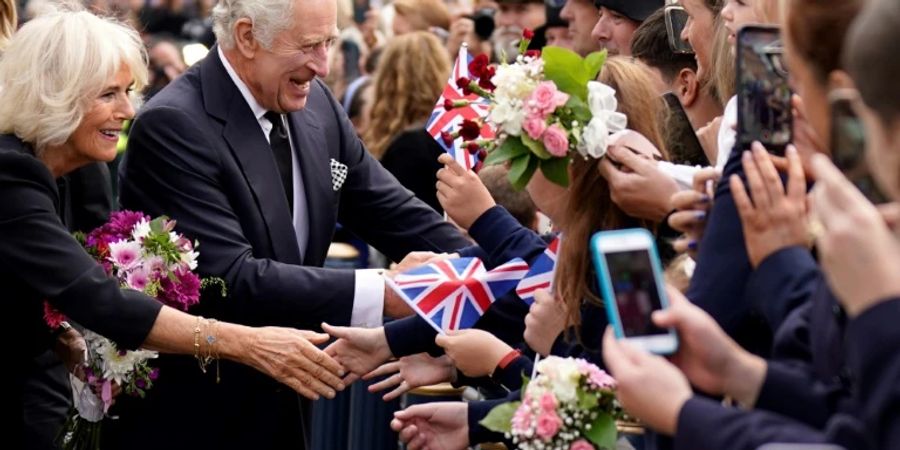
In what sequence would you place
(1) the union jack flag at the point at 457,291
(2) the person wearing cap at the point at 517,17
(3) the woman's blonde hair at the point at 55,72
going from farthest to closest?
(2) the person wearing cap at the point at 517,17 → (3) the woman's blonde hair at the point at 55,72 → (1) the union jack flag at the point at 457,291

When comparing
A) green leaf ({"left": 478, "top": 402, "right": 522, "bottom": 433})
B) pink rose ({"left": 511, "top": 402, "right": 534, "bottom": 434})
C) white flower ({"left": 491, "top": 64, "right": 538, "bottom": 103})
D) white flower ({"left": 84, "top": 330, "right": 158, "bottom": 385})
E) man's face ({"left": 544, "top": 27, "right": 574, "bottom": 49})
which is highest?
white flower ({"left": 491, "top": 64, "right": 538, "bottom": 103})

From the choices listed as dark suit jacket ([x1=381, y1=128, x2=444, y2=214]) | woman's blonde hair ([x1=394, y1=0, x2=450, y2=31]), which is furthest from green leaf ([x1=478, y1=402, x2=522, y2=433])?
woman's blonde hair ([x1=394, y1=0, x2=450, y2=31])

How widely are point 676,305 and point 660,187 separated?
102 cm

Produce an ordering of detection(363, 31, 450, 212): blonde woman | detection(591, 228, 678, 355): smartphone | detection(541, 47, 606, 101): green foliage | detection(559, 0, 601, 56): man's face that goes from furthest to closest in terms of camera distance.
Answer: detection(363, 31, 450, 212): blonde woman
detection(559, 0, 601, 56): man's face
detection(541, 47, 606, 101): green foliage
detection(591, 228, 678, 355): smartphone

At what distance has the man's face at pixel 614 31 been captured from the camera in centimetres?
640

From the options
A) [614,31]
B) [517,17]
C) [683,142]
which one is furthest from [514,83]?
[517,17]

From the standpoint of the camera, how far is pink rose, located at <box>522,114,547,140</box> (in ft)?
12.8

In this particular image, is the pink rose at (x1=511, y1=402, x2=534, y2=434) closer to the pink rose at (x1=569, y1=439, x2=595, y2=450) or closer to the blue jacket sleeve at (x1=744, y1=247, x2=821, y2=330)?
the pink rose at (x1=569, y1=439, x2=595, y2=450)

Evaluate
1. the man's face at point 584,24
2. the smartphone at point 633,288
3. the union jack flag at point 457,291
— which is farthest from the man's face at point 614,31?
the smartphone at point 633,288

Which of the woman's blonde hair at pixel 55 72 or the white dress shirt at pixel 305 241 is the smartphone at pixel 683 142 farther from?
the woman's blonde hair at pixel 55 72

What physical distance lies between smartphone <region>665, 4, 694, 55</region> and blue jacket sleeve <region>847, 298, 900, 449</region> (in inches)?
113

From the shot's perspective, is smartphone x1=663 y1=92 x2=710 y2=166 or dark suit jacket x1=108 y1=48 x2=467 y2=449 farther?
dark suit jacket x1=108 y1=48 x2=467 y2=449

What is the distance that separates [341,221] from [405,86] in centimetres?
319

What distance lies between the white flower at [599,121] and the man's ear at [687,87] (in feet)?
3.93
